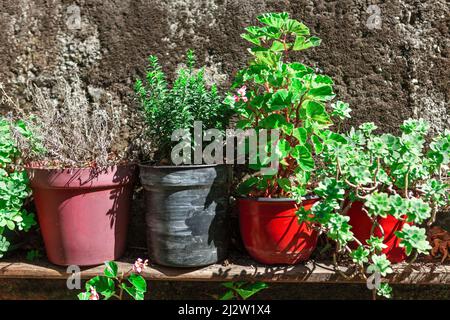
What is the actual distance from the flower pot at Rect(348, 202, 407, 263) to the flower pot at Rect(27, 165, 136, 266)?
1.01 m

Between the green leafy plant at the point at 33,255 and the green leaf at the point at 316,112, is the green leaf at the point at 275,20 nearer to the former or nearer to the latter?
the green leaf at the point at 316,112

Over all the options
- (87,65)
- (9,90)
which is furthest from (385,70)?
(9,90)

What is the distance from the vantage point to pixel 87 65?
7.39 ft

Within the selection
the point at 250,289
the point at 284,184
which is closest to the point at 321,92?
the point at 284,184

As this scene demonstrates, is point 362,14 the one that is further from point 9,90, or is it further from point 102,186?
point 9,90

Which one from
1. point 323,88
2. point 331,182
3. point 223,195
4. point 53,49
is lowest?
point 223,195

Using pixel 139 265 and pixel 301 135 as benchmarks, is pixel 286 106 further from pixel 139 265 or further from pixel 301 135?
pixel 139 265

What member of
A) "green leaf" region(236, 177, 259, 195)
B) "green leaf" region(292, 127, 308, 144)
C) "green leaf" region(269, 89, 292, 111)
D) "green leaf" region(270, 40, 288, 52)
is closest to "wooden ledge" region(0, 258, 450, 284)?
"green leaf" region(236, 177, 259, 195)

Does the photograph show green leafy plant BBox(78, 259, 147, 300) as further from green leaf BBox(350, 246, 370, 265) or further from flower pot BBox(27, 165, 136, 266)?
green leaf BBox(350, 246, 370, 265)

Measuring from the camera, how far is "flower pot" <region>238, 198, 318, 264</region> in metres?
1.79

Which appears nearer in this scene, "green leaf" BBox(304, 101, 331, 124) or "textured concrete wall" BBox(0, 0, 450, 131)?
"green leaf" BBox(304, 101, 331, 124)

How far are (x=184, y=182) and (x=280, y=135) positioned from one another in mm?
443

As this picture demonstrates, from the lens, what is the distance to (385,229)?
1.82 metres

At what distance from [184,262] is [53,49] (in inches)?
52.0
